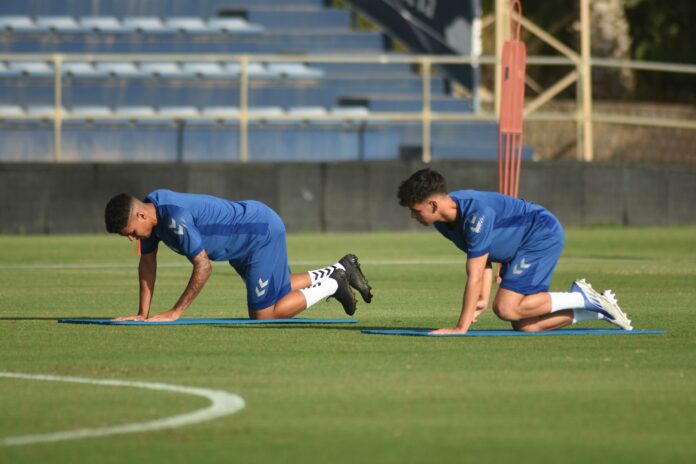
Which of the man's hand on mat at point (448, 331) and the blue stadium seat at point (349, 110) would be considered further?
the blue stadium seat at point (349, 110)

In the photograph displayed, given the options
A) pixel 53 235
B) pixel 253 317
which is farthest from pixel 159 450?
pixel 53 235

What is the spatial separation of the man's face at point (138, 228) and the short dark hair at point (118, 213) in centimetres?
7

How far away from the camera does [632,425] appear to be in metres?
6.90

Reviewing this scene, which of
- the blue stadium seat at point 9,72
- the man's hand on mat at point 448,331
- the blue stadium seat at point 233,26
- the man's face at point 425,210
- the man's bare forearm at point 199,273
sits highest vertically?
the blue stadium seat at point 233,26

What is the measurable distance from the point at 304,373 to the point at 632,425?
2298 mm

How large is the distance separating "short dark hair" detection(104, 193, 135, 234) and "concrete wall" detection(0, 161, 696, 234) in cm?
1519

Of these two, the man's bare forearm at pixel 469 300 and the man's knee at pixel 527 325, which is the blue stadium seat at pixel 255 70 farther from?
the man's bare forearm at pixel 469 300

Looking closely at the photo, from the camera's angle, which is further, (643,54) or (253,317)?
(643,54)

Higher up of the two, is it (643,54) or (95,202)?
(643,54)

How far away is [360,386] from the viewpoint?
8.09 m

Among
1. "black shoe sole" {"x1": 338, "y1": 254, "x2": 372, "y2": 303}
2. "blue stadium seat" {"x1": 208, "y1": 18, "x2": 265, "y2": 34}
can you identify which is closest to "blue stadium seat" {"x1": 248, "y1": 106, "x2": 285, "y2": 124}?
"blue stadium seat" {"x1": 208, "y1": 18, "x2": 265, "y2": 34}

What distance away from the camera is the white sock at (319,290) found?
38.9 ft

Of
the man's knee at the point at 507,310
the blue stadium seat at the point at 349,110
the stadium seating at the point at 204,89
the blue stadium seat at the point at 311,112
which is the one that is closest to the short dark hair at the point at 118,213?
the man's knee at the point at 507,310

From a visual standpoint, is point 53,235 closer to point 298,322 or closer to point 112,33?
point 112,33
